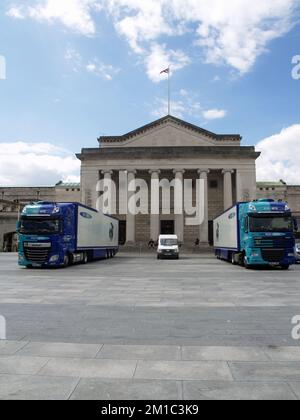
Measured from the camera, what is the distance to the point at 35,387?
169 inches

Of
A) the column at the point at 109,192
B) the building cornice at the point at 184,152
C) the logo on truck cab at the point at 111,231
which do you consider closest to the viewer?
the logo on truck cab at the point at 111,231

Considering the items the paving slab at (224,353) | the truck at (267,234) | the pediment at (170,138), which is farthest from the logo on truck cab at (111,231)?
the paving slab at (224,353)

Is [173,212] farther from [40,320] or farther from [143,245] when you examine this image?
[40,320]

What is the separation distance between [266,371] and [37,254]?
18.7 m

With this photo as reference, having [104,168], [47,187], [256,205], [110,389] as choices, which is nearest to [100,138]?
[104,168]

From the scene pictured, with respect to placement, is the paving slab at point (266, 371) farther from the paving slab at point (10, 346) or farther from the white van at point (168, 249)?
the white van at point (168, 249)

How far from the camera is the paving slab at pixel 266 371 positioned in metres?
4.61

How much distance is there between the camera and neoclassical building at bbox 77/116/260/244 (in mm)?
51219

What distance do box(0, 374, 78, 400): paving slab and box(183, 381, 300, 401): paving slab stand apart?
1.32 m

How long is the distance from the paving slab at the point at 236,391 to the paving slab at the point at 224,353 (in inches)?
39.1

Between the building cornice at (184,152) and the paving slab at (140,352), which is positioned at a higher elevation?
the building cornice at (184,152)

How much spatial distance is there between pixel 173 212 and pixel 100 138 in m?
15.7

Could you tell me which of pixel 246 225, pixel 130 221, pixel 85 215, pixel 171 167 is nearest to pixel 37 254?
pixel 85 215

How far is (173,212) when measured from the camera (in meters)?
54.2
